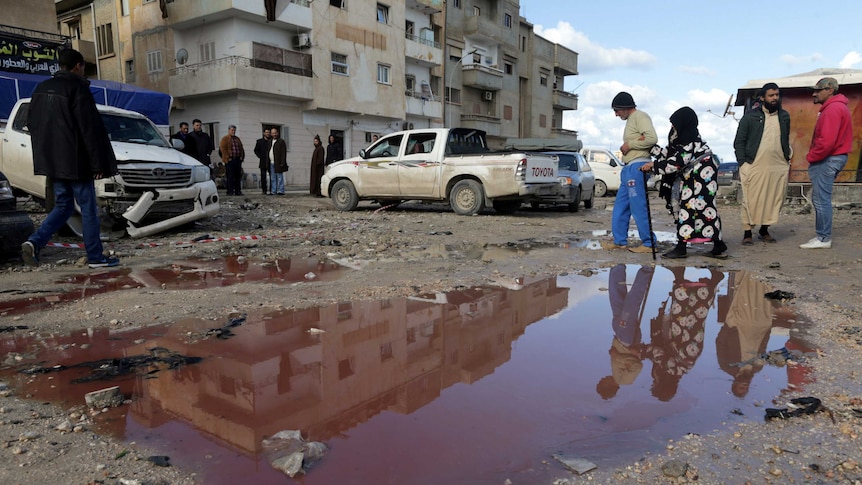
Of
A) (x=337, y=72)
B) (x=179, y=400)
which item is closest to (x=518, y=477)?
(x=179, y=400)

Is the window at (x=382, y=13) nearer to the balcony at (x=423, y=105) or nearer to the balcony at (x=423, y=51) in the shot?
the balcony at (x=423, y=51)

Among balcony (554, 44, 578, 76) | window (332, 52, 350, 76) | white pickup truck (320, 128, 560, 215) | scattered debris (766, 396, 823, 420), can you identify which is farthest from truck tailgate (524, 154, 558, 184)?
balcony (554, 44, 578, 76)

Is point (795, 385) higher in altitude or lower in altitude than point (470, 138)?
lower

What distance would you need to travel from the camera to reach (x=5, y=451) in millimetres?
1996

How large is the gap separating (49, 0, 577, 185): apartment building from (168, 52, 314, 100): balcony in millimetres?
45

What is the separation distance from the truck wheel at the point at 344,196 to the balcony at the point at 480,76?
1116 inches

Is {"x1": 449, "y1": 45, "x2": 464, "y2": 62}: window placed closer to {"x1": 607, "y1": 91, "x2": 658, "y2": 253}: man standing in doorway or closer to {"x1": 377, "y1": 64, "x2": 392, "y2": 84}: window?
{"x1": 377, "y1": 64, "x2": 392, "y2": 84}: window

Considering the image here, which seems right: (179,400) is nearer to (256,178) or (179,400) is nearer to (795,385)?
(795,385)

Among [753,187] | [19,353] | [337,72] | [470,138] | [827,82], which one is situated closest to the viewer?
[19,353]

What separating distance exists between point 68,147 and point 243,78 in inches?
720

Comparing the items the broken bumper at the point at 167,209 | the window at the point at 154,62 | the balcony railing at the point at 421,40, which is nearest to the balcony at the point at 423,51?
the balcony railing at the point at 421,40

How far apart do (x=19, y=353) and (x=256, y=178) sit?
21156 millimetres

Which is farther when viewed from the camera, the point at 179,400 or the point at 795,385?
the point at 795,385

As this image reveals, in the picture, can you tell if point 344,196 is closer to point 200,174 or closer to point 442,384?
point 200,174
